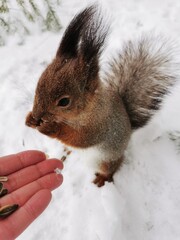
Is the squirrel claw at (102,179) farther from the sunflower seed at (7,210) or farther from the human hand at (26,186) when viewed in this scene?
the sunflower seed at (7,210)

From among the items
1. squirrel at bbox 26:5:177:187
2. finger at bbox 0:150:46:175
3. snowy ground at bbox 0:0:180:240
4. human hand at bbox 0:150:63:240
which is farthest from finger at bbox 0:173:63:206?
snowy ground at bbox 0:0:180:240

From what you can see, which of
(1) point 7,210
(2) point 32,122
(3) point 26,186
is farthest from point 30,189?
(2) point 32,122

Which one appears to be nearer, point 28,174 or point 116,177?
point 28,174

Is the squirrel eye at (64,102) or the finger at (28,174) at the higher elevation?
the squirrel eye at (64,102)

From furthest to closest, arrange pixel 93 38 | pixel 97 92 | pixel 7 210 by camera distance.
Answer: pixel 97 92 → pixel 7 210 → pixel 93 38

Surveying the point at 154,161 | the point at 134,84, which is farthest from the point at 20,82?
the point at 154,161

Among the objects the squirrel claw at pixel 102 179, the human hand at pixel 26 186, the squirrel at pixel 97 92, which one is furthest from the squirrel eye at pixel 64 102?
the squirrel claw at pixel 102 179

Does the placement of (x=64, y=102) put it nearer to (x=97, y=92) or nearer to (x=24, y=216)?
(x=97, y=92)

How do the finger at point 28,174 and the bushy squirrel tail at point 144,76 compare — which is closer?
the finger at point 28,174
